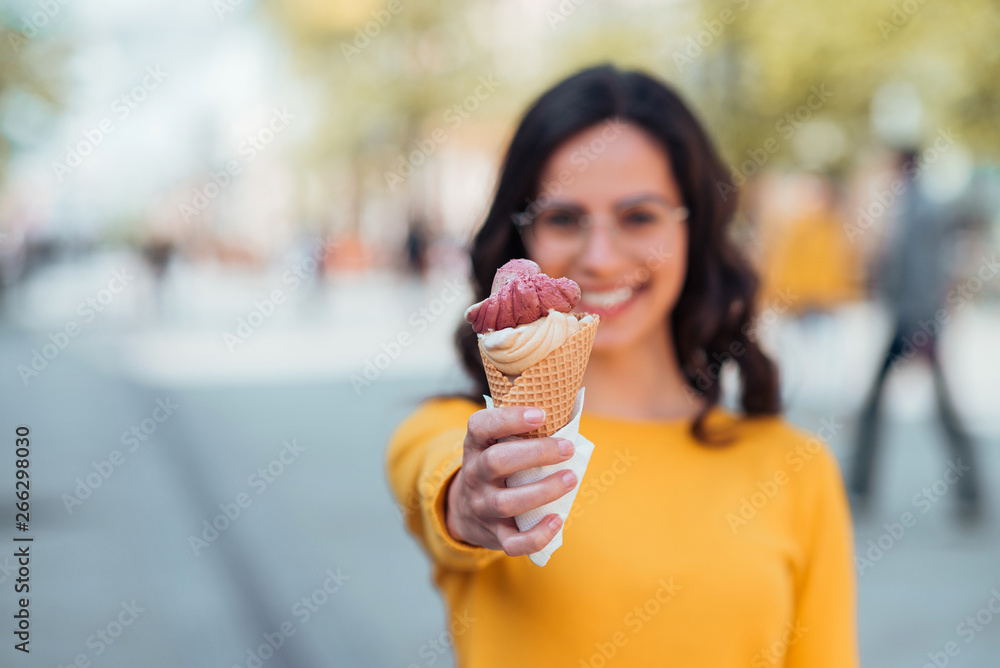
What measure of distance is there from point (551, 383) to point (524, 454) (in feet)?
0.64

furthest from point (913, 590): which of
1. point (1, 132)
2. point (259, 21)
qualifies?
point (259, 21)

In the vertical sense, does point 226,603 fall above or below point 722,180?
below

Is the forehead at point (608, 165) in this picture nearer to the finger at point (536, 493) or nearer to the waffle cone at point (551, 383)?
the waffle cone at point (551, 383)

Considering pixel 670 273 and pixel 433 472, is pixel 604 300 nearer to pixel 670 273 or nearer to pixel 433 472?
pixel 670 273

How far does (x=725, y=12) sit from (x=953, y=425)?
11413mm

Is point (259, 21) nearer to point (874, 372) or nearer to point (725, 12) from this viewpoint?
point (725, 12)

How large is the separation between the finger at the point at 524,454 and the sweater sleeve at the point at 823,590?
86cm

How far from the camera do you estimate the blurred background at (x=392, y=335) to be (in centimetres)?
443

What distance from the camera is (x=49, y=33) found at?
6.99m

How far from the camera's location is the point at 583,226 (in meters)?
1.75

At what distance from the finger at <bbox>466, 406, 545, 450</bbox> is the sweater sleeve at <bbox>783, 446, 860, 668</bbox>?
0.90 meters

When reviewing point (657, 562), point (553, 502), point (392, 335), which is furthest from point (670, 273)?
point (392, 335)

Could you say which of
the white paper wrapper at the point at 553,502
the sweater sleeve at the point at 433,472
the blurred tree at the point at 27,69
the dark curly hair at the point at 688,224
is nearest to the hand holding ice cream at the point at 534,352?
the white paper wrapper at the point at 553,502

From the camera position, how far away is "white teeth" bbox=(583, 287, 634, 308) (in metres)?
1.73
